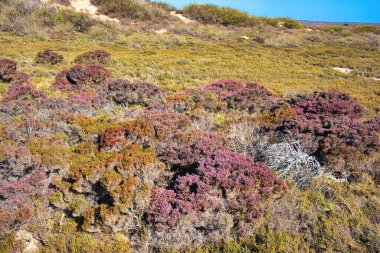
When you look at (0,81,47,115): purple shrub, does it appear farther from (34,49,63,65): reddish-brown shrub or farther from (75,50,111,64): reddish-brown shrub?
(75,50,111,64): reddish-brown shrub

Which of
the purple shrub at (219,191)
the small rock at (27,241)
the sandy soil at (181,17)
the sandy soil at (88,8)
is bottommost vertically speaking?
the small rock at (27,241)

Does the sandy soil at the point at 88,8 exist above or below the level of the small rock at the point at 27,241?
above

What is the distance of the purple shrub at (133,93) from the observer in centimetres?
981

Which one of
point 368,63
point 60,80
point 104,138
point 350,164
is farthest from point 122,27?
point 350,164

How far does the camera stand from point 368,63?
76.8ft

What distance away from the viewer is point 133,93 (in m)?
9.91

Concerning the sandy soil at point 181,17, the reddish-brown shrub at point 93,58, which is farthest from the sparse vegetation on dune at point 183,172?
the sandy soil at point 181,17

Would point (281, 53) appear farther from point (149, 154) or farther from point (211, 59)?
point (149, 154)

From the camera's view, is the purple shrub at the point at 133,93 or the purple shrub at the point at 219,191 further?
the purple shrub at the point at 133,93

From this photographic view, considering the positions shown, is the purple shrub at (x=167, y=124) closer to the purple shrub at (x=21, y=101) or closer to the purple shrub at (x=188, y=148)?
the purple shrub at (x=188, y=148)

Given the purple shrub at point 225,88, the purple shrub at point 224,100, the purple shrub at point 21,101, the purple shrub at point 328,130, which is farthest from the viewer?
the purple shrub at point 225,88

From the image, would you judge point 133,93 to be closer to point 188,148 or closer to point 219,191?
point 188,148

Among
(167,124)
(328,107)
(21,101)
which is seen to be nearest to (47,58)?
(21,101)

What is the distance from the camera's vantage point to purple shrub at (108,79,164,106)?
32.2 feet
